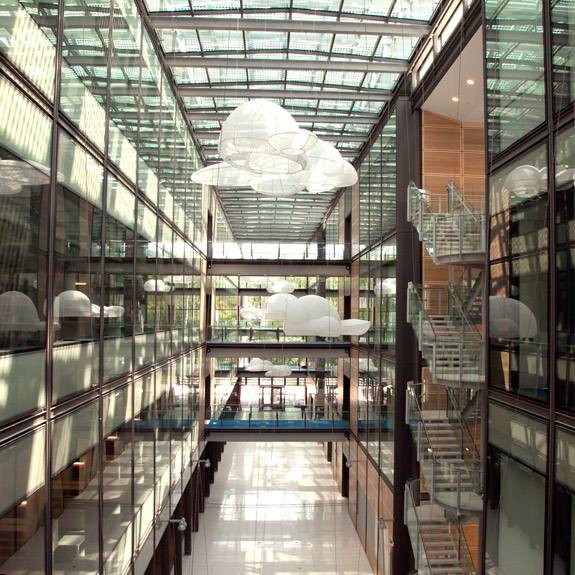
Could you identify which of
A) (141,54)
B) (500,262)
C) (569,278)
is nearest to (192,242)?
(141,54)

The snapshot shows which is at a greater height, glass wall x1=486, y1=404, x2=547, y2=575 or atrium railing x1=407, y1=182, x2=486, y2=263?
atrium railing x1=407, y1=182, x2=486, y2=263

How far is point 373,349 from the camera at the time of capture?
15766 millimetres

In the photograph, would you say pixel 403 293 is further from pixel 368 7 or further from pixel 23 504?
pixel 23 504

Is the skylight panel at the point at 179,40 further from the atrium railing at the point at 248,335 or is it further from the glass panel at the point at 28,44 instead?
the atrium railing at the point at 248,335

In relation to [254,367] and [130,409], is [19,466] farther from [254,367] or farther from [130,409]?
[254,367]

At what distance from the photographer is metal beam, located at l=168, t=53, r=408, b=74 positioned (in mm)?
11773

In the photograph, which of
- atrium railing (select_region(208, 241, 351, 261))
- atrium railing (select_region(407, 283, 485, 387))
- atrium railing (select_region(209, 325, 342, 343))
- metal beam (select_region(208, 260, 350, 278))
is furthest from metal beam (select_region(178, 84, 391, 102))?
atrium railing (select_region(209, 325, 342, 343))

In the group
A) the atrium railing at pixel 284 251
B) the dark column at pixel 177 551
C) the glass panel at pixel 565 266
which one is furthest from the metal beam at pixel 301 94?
the dark column at pixel 177 551

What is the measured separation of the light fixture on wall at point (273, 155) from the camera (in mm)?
5496

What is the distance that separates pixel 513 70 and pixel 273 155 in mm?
2913

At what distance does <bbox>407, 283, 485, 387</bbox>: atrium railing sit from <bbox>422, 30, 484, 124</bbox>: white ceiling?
4.04 meters

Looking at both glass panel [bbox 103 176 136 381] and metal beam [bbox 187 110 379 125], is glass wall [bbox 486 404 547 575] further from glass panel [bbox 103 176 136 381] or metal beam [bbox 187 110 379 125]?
metal beam [bbox 187 110 379 125]

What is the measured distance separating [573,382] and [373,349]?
35.8ft

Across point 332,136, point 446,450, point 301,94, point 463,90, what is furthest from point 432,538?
point 332,136
